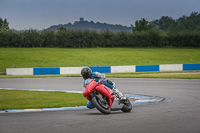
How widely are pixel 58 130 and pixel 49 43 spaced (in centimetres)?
6141

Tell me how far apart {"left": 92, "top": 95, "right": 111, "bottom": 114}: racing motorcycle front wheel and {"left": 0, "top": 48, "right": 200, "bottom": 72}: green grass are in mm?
37447

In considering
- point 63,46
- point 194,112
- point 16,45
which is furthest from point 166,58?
point 194,112

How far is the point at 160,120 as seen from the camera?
791cm

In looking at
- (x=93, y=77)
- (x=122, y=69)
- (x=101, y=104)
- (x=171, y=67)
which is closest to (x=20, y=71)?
(x=122, y=69)

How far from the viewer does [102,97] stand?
30.3 ft

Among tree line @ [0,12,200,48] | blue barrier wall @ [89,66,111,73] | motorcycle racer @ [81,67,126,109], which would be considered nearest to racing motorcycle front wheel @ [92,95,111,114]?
motorcycle racer @ [81,67,126,109]

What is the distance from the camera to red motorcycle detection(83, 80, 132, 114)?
8.95 m

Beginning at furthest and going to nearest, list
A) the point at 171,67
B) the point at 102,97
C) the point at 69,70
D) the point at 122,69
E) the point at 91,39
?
the point at 91,39, the point at 171,67, the point at 122,69, the point at 69,70, the point at 102,97

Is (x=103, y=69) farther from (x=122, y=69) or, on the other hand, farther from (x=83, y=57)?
(x=83, y=57)

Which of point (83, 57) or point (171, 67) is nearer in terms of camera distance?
point (171, 67)

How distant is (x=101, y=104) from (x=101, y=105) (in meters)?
0.03

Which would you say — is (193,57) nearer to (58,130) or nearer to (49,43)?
(49,43)

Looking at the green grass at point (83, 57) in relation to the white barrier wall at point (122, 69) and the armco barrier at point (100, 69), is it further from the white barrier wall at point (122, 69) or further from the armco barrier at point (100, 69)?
the white barrier wall at point (122, 69)

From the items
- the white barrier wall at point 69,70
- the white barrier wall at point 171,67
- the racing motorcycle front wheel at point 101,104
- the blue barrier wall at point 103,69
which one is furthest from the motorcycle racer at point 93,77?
the white barrier wall at point 171,67
